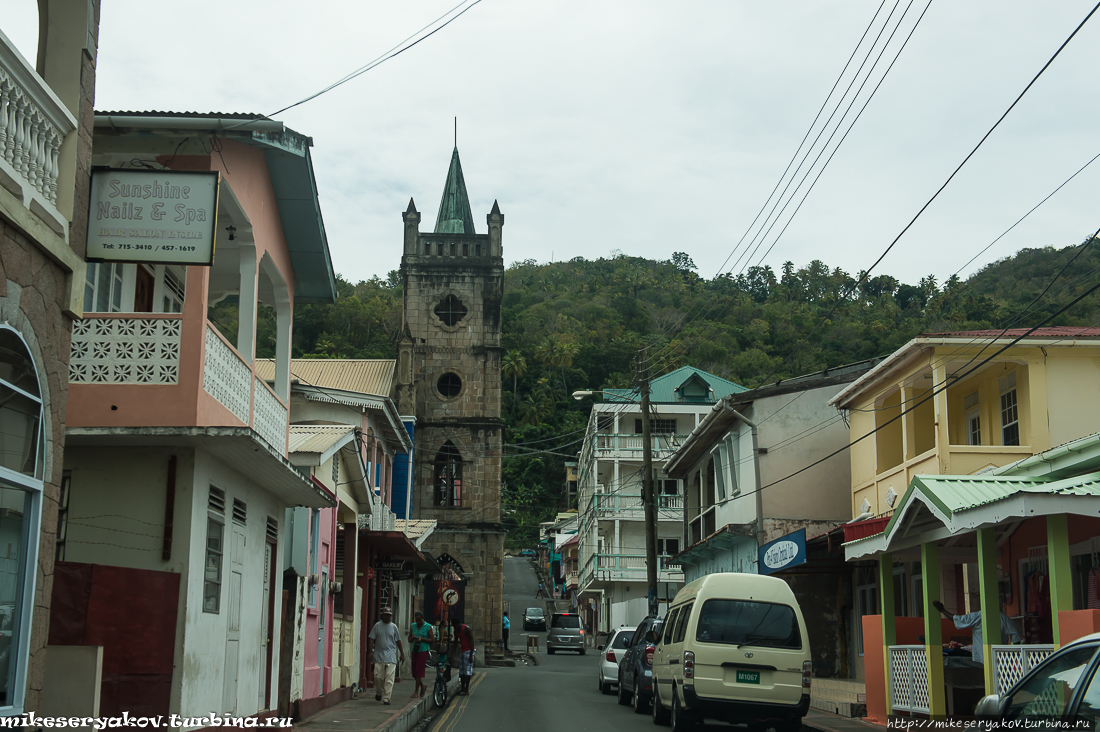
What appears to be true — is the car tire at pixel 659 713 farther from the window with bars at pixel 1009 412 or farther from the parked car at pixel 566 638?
the parked car at pixel 566 638

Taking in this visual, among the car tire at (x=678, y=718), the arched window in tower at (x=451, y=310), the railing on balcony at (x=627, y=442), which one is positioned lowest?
the car tire at (x=678, y=718)

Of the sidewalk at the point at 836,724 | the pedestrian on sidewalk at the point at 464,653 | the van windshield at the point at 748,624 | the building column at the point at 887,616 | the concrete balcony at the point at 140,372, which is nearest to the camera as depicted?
the concrete balcony at the point at 140,372

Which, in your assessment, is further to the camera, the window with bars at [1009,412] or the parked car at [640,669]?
the parked car at [640,669]

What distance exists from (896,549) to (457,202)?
137 feet

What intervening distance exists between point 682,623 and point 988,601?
4483mm

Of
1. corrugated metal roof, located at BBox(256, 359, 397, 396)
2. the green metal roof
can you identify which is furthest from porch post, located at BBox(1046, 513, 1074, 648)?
the green metal roof

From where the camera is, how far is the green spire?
52.9 metres

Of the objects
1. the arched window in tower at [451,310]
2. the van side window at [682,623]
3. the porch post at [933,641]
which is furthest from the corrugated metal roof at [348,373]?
the porch post at [933,641]

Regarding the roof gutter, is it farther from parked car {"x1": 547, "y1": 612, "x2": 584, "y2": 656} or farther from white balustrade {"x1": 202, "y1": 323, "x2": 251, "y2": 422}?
parked car {"x1": 547, "y1": 612, "x2": 584, "y2": 656}

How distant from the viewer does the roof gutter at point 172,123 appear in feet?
32.4

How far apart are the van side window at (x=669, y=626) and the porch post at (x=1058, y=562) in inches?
248

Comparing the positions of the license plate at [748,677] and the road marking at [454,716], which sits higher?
the license plate at [748,677]

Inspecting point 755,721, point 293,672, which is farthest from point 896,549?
point 293,672

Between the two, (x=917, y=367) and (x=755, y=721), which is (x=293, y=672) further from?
(x=917, y=367)
